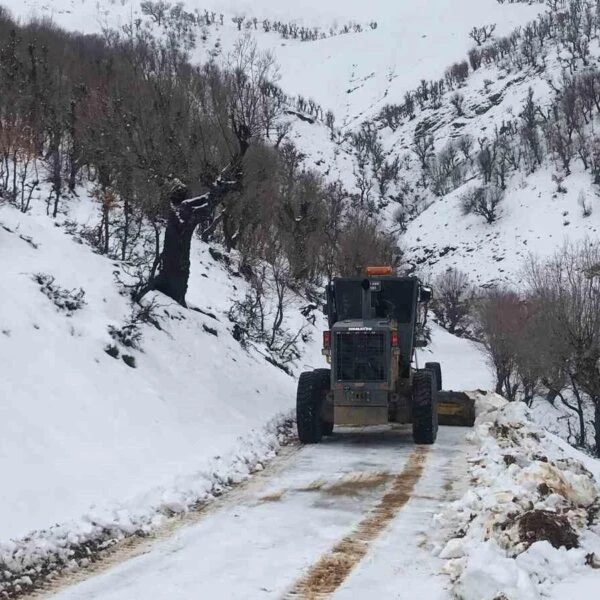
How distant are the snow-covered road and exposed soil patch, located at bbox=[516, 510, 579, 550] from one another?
813 mm

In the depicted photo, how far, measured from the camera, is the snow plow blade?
1479 centimetres

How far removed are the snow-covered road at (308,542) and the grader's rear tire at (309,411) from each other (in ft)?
5.92

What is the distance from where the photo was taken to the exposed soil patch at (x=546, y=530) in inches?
221

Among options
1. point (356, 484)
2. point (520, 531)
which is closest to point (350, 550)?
point (520, 531)

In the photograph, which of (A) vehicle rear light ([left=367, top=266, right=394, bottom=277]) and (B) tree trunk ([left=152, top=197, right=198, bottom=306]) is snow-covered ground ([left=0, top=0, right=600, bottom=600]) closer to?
(B) tree trunk ([left=152, top=197, right=198, bottom=306])

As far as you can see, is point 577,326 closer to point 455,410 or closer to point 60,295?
point 455,410

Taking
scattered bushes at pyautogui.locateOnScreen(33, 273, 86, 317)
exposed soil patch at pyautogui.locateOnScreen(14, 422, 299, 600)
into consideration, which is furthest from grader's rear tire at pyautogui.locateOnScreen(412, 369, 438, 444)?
scattered bushes at pyautogui.locateOnScreen(33, 273, 86, 317)

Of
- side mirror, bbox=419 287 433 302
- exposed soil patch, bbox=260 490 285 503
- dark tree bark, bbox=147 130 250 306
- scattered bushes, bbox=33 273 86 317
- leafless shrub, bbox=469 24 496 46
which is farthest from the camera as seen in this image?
leafless shrub, bbox=469 24 496 46

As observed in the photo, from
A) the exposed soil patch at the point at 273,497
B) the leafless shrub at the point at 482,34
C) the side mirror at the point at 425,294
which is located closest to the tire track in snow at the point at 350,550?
the exposed soil patch at the point at 273,497

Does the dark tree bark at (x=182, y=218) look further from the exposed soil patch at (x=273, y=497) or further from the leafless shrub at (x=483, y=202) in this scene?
the leafless shrub at (x=483, y=202)

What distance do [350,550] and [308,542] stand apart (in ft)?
1.48

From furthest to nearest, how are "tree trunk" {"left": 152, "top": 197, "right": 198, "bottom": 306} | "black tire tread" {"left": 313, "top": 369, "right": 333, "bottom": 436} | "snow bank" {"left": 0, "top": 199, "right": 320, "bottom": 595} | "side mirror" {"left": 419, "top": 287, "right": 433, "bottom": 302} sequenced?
1. "tree trunk" {"left": 152, "top": 197, "right": 198, "bottom": 306}
2. "side mirror" {"left": 419, "top": 287, "right": 433, "bottom": 302}
3. "black tire tread" {"left": 313, "top": 369, "right": 333, "bottom": 436}
4. "snow bank" {"left": 0, "top": 199, "right": 320, "bottom": 595}

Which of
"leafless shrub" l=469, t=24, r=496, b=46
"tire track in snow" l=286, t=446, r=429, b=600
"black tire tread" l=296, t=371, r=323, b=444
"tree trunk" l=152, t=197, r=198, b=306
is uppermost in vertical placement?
"leafless shrub" l=469, t=24, r=496, b=46

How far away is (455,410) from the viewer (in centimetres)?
1485
